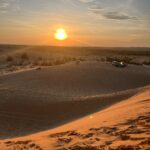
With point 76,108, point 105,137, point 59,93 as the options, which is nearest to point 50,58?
point 59,93

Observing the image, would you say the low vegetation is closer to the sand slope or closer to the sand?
the sand

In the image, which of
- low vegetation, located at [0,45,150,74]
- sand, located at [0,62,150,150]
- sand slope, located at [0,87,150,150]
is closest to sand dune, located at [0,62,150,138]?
sand, located at [0,62,150,150]

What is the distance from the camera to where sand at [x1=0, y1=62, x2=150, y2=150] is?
7.65m

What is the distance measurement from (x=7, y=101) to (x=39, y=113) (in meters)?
1.98

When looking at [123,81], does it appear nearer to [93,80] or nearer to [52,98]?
[93,80]

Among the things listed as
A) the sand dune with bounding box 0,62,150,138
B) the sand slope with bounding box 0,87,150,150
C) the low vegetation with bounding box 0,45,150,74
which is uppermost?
the low vegetation with bounding box 0,45,150,74

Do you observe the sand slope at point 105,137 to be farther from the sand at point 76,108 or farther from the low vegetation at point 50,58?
the low vegetation at point 50,58

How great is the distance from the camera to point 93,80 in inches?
828

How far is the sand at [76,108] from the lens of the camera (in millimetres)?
7652

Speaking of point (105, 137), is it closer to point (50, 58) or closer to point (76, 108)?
point (76, 108)

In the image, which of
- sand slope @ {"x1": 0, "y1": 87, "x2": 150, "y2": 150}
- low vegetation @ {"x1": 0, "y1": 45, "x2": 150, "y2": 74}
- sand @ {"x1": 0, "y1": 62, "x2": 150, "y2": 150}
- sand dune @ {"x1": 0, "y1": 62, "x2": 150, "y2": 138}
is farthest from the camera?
low vegetation @ {"x1": 0, "y1": 45, "x2": 150, "y2": 74}

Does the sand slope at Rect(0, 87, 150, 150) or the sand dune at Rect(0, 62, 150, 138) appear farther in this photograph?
the sand dune at Rect(0, 62, 150, 138)

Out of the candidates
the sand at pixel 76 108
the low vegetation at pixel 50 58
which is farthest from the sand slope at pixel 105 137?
the low vegetation at pixel 50 58

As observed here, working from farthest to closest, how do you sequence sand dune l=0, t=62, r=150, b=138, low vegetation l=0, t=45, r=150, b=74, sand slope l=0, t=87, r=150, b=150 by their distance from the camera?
low vegetation l=0, t=45, r=150, b=74 → sand dune l=0, t=62, r=150, b=138 → sand slope l=0, t=87, r=150, b=150
